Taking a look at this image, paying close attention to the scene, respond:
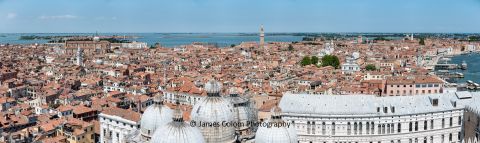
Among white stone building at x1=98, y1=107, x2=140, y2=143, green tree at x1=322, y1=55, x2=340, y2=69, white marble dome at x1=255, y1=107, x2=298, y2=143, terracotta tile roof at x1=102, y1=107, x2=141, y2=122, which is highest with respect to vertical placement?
white marble dome at x1=255, y1=107, x2=298, y2=143

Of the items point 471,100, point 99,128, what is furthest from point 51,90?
point 471,100

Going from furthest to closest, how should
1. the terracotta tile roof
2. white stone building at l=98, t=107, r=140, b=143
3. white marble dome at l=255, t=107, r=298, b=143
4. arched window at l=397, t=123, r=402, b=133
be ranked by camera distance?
the terracotta tile roof < white stone building at l=98, t=107, r=140, b=143 < arched window at l=397, t=123, r=402, b=133 < white marble dome at l=255, t=107, r=298, b=143

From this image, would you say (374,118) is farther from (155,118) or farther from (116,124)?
(116,124)

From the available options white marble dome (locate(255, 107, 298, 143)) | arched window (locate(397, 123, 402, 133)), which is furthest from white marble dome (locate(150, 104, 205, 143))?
arched window (locate(397, 123, 402, 133))

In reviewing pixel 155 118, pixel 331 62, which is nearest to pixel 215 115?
pixel 155 118

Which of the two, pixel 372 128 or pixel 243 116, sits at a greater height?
pixel 243 116

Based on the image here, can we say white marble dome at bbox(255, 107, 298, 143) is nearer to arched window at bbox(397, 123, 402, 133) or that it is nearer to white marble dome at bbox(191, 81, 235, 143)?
white marble dome at bbox(191, 81, 235, 143)

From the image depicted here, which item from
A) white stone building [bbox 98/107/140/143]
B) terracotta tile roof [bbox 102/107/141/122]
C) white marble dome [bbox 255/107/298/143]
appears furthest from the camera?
terracotta tile roof [bbox 102/107/141/122]

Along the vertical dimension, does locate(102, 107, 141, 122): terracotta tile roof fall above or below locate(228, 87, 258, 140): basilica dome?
below

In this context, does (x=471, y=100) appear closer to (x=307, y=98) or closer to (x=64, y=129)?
(x=307, y=98)
